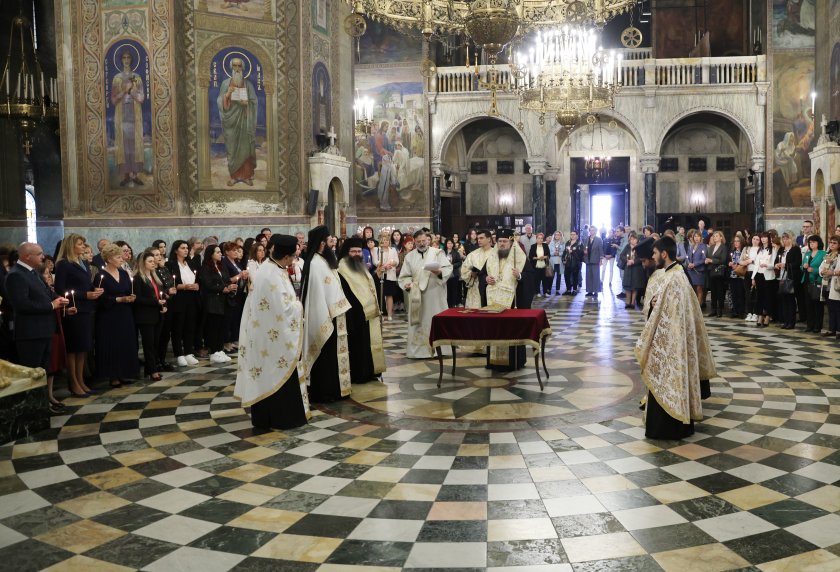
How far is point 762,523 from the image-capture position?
13.6ft

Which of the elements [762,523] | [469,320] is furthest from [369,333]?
[762,523]

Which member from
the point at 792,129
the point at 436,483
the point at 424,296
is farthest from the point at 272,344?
the point at 792,129

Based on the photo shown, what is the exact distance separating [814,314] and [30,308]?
36.2 feet

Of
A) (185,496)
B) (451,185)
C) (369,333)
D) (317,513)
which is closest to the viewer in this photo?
(317,513)

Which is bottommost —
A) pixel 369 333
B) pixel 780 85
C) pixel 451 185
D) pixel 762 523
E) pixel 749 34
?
pixel 762 523

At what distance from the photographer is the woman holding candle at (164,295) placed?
8859 millimetres

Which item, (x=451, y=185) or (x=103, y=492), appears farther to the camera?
(x=451, y=185)

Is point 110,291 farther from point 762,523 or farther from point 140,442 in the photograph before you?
point 762,523

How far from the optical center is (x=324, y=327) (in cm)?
707

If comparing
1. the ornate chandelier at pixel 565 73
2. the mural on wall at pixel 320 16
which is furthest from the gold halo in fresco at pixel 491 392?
the mural on wall at pixel 320 16

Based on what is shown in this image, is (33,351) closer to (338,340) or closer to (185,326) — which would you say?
(338,340)

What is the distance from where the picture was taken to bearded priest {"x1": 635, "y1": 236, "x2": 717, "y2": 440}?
18.6 ft

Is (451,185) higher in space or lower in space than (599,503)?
higher

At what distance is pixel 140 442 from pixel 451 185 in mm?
21049
